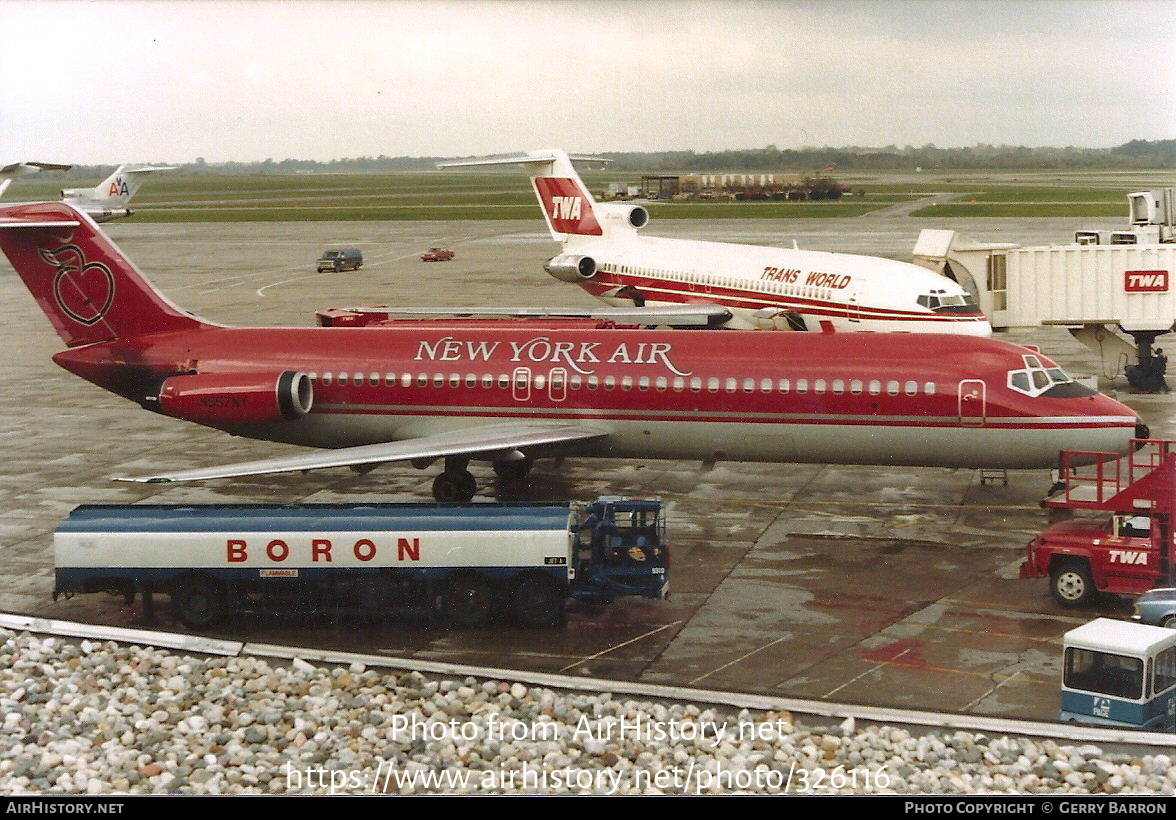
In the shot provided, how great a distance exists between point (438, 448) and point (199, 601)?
6634 millimetres

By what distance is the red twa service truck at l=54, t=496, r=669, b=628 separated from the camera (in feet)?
73.9

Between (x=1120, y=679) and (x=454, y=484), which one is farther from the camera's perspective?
(x=454, y=484)

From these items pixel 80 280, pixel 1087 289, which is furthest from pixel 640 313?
pixel 80 280

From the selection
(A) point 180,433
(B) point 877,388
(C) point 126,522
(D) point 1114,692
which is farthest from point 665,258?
(D) point 1114,692

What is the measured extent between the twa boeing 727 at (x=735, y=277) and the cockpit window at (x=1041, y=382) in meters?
10.7

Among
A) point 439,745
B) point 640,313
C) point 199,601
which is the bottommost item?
point 439,745

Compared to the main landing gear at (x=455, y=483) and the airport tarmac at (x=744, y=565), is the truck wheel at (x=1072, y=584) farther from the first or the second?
the main landing gear at (x=455, y=483)

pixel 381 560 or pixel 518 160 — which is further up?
pixel 518 160

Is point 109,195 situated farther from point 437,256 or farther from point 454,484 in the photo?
point 454,484

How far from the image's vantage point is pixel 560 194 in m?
54.7

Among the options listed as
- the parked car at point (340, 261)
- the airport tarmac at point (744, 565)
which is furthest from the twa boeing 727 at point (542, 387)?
the parked car at point (340, 261)

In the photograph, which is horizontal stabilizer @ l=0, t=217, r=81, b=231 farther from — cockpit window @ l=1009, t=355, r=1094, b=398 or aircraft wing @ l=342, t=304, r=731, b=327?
cockpit window @ l=1009, t=355, r=1094, b=398

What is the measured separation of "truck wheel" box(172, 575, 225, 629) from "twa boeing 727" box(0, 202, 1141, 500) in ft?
10.1

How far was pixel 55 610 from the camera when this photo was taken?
2423cm
